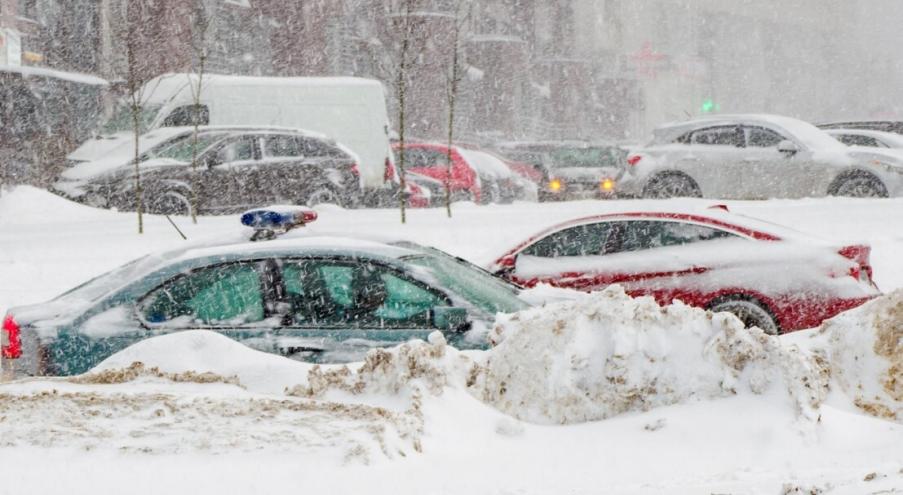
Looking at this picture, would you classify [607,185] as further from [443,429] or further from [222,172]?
[443,429]

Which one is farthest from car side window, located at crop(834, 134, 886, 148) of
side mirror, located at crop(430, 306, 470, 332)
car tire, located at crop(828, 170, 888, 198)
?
side mirror, located at crop(430, 306, 470, 332)

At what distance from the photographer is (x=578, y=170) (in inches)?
906

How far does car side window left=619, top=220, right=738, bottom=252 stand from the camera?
375 inches

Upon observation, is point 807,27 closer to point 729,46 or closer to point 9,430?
point 729,46

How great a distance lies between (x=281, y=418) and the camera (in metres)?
4.41

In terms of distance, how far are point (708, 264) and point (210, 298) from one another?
13.3 ft

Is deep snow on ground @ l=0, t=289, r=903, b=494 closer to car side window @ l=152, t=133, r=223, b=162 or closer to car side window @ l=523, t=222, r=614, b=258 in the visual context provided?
car side window @ l=523, t=222, r=614, b=258

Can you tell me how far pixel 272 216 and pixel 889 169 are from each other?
13624 millimetres

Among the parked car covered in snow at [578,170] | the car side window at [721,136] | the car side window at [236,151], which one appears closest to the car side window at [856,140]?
the car side window at [721,136]

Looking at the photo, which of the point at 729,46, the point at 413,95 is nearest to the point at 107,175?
the point at 413,95

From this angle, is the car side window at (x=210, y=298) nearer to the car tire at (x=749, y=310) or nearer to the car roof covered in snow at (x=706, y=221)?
the car roof covered in snow at (x=706, y=221)

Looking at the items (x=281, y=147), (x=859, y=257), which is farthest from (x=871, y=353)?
(x=281, y=147)

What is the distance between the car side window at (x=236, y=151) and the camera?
702 inches

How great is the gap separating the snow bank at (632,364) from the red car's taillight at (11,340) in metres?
2.83
